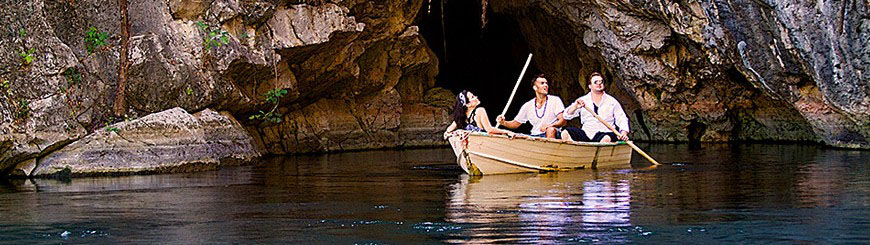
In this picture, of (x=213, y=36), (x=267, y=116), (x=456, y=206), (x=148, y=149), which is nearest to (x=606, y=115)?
(x=456, y=206)

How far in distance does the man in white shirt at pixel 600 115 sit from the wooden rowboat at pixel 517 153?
0.79 feet

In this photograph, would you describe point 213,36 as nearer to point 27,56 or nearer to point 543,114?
point 27,56

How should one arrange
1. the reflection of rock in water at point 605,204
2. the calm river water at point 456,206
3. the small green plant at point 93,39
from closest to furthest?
the calm river water at point 456,206
the reflection of rock in water at point 605,204
the small green plant at point 93,39

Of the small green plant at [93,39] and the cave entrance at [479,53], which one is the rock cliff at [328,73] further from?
the cave entrance at [479,53]

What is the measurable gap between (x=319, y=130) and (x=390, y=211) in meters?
13.4

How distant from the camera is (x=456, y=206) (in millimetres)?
9133

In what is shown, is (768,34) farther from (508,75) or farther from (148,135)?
(508,75)

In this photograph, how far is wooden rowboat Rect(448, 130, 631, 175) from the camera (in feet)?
42.8

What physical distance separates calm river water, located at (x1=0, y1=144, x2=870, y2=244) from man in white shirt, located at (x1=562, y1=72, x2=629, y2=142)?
625 millimetres

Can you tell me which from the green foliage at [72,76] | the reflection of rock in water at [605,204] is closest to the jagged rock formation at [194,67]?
the green foliage at [72,76]

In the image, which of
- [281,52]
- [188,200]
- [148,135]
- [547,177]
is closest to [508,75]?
[281,52]

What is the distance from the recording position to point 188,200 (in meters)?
10.5

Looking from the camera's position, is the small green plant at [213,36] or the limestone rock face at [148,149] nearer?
the limestone rock face at [148,149]

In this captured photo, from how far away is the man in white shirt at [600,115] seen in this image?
548 inches
